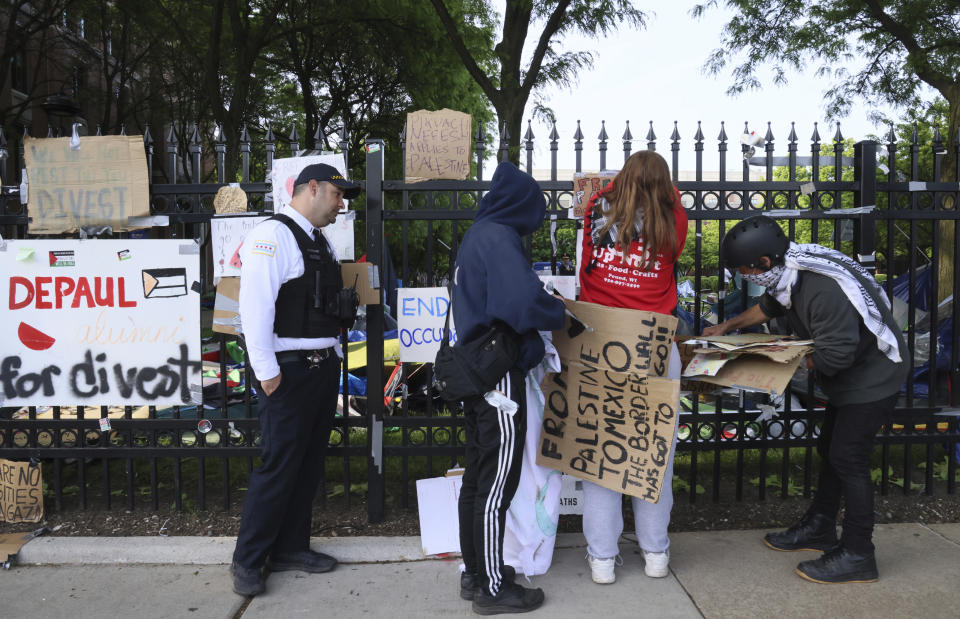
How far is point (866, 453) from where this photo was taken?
10.9 ft

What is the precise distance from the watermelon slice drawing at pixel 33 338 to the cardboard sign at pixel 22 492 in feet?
2.29

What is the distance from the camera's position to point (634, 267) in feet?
10.8

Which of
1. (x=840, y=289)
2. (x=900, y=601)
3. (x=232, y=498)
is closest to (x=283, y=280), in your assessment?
(x=232, y=498)

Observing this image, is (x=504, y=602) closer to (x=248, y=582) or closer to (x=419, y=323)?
(x=248, y=582)

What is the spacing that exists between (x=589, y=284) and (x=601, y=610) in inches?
58.7

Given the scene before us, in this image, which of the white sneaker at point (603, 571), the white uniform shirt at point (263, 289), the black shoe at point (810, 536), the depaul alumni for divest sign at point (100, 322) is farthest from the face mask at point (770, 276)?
the depaul alumni for divest sign at point (100, 322)

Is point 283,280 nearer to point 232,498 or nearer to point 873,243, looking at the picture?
point 232,498

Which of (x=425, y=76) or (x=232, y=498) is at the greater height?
Answer: (x=425, y=76)

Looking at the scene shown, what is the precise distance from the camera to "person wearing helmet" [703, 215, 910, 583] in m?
3.17

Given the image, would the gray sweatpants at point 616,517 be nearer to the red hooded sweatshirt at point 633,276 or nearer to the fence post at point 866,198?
the red hooded sweatshirt at point 633,276

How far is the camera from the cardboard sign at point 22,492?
4145 mm

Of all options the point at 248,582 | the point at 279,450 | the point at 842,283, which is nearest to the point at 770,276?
the point at 842,283

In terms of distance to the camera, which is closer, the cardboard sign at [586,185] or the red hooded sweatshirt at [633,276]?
the red hooded sweatshirt at [633,276]

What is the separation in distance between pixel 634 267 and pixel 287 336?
1646mm
